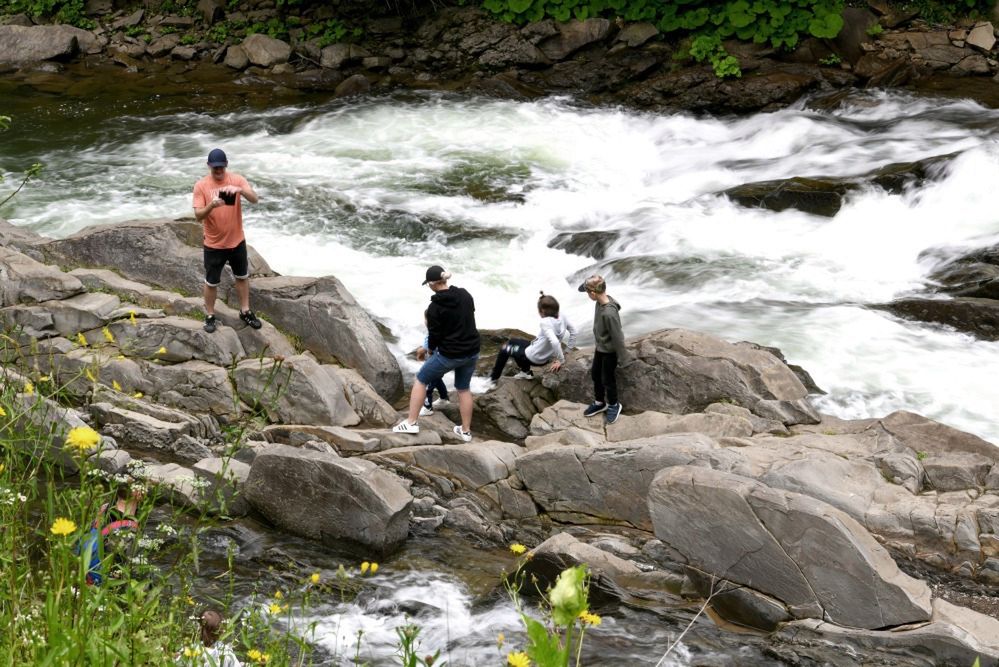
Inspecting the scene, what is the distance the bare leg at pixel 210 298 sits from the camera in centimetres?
963

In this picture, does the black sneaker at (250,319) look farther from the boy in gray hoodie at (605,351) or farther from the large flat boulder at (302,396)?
the boy in gray hoodie at (605,351)

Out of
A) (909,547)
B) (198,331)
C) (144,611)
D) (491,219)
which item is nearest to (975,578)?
(909,547)

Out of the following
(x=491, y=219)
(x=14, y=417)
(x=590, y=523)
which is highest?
(x=14, y=417)

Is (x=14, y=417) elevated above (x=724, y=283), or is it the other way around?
(x=14, y=417)

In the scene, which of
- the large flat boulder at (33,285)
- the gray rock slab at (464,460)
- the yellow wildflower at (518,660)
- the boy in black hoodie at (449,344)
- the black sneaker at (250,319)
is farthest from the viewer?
the large flat boulder at (33,285)

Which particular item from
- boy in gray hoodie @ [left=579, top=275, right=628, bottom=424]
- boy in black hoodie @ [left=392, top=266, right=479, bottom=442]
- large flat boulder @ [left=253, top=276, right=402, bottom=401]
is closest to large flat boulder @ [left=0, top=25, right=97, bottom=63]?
large flat boulder @ [left=253, top=276, right=402, bottom=401]

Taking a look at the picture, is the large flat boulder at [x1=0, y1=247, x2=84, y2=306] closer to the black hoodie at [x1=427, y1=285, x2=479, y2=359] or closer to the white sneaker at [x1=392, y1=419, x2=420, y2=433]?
the white sneaker at [x1=392, y1=419, x2=420, y2=433]

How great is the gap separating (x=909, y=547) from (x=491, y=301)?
21.2ft

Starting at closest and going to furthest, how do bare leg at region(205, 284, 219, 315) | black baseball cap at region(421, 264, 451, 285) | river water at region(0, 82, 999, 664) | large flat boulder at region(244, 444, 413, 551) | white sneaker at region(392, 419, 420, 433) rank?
large flat boulder at region(244, 444, 413, 551), black baseball cap at region(421, 264, 451, 285), white sneaker at region(392, 419, 420, 433), bare leg at region(205, 284, 219, 315), river water at region(0, 82, 999, 664)

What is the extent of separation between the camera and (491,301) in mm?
12523

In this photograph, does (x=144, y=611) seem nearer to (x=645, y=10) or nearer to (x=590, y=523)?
(x=590, y=523)

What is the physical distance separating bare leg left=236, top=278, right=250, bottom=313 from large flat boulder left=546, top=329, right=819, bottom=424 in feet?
10.3

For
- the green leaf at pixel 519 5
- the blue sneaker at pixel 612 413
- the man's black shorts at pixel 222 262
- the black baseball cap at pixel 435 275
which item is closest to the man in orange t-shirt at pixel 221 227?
the man's black shorts at pixel 222 262

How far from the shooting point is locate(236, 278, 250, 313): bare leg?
9.70m
